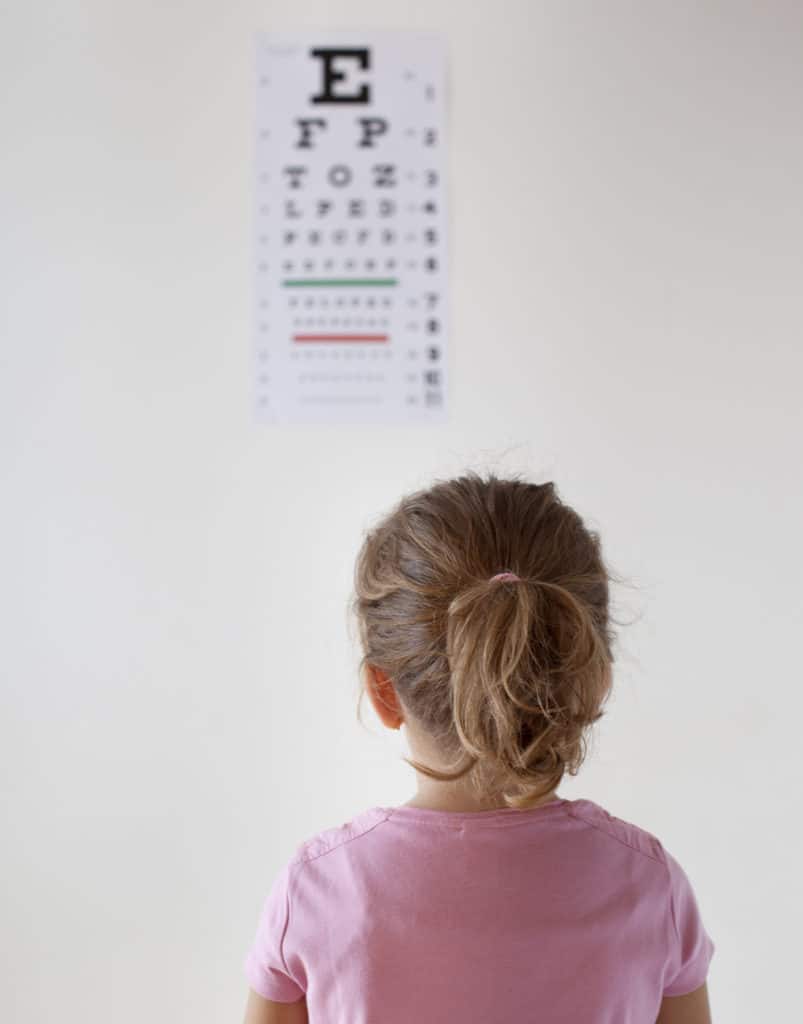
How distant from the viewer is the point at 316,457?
1327mm

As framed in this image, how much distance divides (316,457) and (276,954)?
0.66 metres

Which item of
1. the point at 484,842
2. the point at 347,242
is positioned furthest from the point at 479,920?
the point at 347,242

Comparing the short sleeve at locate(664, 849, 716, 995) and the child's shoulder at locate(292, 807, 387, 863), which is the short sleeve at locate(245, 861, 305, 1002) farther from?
the short sleeve at locate(664, 849, 716, 995)

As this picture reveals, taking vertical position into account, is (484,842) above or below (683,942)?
above

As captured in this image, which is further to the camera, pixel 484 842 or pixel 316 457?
pixel 316 457

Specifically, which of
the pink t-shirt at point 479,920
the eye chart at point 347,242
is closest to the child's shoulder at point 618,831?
the pink t-shirt at point 479,920

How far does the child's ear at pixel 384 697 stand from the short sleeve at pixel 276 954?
14cm

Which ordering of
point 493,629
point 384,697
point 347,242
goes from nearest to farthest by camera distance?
point 493,629 → point 384,697 → point 347,242

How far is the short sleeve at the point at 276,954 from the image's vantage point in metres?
0.82

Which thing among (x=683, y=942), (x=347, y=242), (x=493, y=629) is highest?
(x=347, y=242)

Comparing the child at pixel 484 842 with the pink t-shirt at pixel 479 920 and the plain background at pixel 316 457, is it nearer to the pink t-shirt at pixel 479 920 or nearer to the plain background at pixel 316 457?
the pink t-shirt at pixel 479 920

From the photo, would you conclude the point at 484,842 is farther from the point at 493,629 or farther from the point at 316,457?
the point at 316,457

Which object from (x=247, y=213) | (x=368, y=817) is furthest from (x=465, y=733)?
(x=247, y=213)

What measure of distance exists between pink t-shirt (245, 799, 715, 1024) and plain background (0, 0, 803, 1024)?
1.64ft
